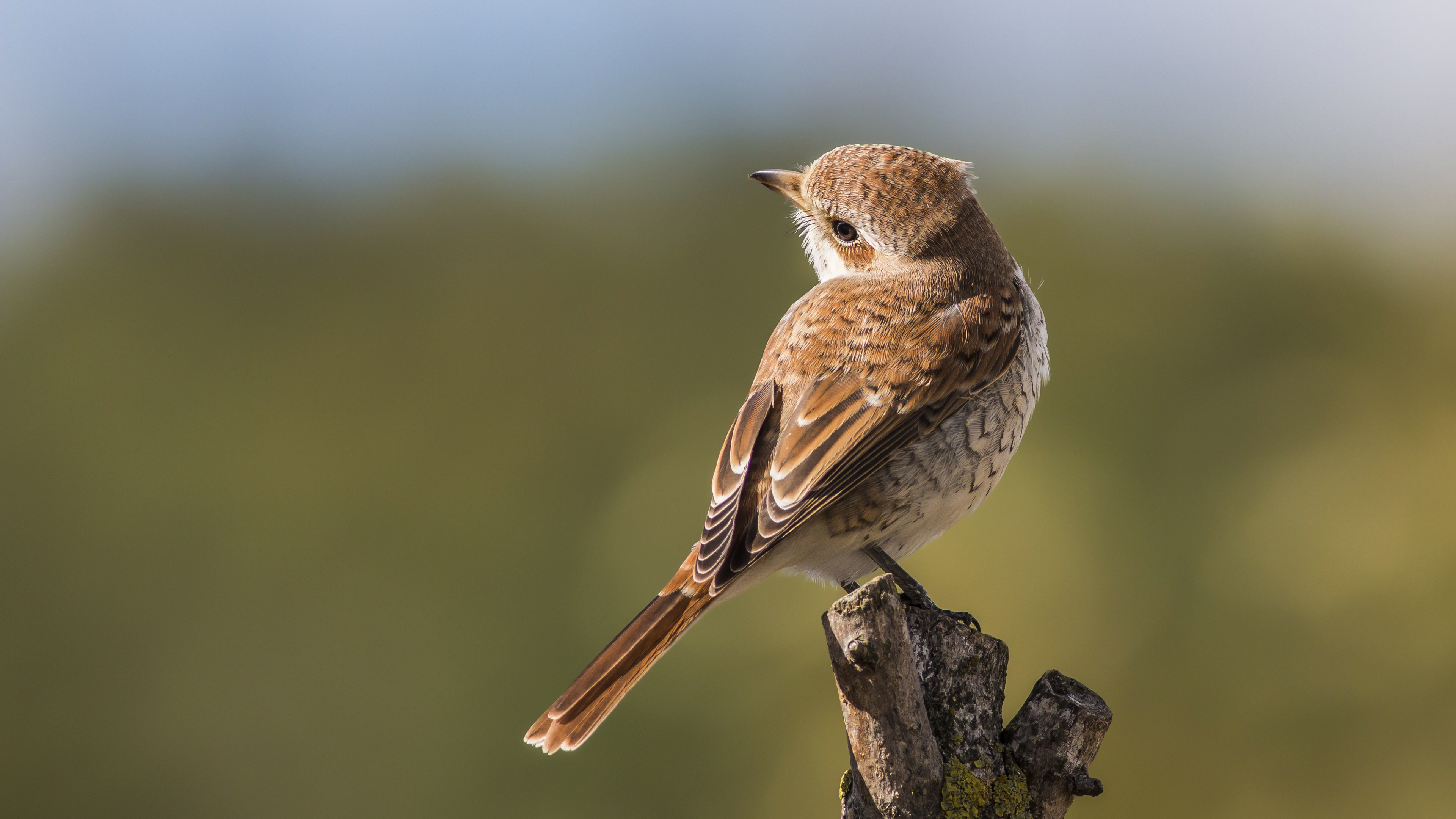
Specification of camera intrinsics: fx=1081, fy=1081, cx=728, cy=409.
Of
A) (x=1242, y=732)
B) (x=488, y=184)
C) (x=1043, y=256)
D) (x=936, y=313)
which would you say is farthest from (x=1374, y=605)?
(x=488, y=184)

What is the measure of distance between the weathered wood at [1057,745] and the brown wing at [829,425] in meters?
0.88

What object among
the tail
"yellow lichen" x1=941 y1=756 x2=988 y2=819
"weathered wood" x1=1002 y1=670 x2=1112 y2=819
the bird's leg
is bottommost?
the tail

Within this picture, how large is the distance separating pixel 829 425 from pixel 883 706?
3.45ft

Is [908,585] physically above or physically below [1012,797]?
above

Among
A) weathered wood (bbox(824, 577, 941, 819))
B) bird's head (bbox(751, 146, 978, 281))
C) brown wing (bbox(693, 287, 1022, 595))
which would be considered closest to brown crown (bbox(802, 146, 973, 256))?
bird's head (bbox(751, 146, 978, 281))

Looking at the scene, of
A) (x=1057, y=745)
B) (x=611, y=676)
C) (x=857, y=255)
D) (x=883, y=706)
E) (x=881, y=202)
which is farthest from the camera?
(x=857, y=255)

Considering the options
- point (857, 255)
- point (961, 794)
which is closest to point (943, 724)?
point (961, 794)

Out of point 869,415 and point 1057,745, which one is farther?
point 869,415

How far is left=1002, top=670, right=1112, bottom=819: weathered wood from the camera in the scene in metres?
2.71

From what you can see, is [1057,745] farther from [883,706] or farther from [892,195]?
[892,195]

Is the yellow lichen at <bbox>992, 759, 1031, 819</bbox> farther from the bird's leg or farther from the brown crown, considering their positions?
the brown crown

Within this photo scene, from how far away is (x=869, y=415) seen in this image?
341 centimetres

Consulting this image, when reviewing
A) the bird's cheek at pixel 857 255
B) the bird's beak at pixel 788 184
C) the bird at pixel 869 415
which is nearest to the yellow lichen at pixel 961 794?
the bird at pixel 869 415

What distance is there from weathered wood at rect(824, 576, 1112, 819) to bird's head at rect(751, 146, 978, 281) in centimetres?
158
